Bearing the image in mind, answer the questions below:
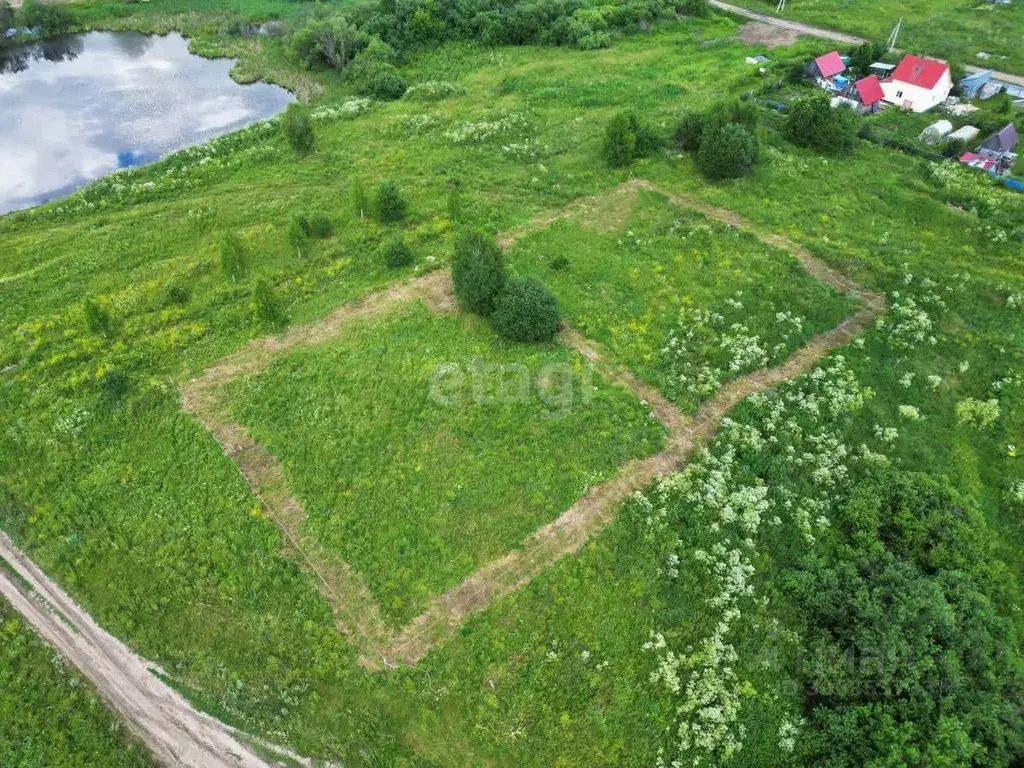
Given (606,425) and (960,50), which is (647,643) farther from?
(960,50)

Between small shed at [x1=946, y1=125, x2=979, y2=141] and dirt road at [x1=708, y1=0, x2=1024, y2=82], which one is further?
dirt road at [x1=708, y1=0, x2=1024, y2=82]

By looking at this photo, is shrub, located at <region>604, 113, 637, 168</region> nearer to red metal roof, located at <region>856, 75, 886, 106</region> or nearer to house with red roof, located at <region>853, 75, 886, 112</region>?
house with red roof, located at <region>853, 75, 886, 112</region>

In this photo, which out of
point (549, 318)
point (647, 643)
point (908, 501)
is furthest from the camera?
point (549, 318)

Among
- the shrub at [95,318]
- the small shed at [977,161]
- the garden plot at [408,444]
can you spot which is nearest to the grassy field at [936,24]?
the small shed at [977,161]

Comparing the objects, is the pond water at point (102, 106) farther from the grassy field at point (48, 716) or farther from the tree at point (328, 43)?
the grassy field at point (48, 716)

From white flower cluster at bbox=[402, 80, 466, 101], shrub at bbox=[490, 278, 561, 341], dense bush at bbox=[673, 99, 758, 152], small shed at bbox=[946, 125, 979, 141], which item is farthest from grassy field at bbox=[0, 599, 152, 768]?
small shed at bbox=[946, 125, 979, 141]

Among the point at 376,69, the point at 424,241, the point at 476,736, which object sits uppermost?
the point at 376,69

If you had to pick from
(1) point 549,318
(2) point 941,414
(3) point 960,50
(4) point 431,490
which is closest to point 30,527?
(4) point 431,490
